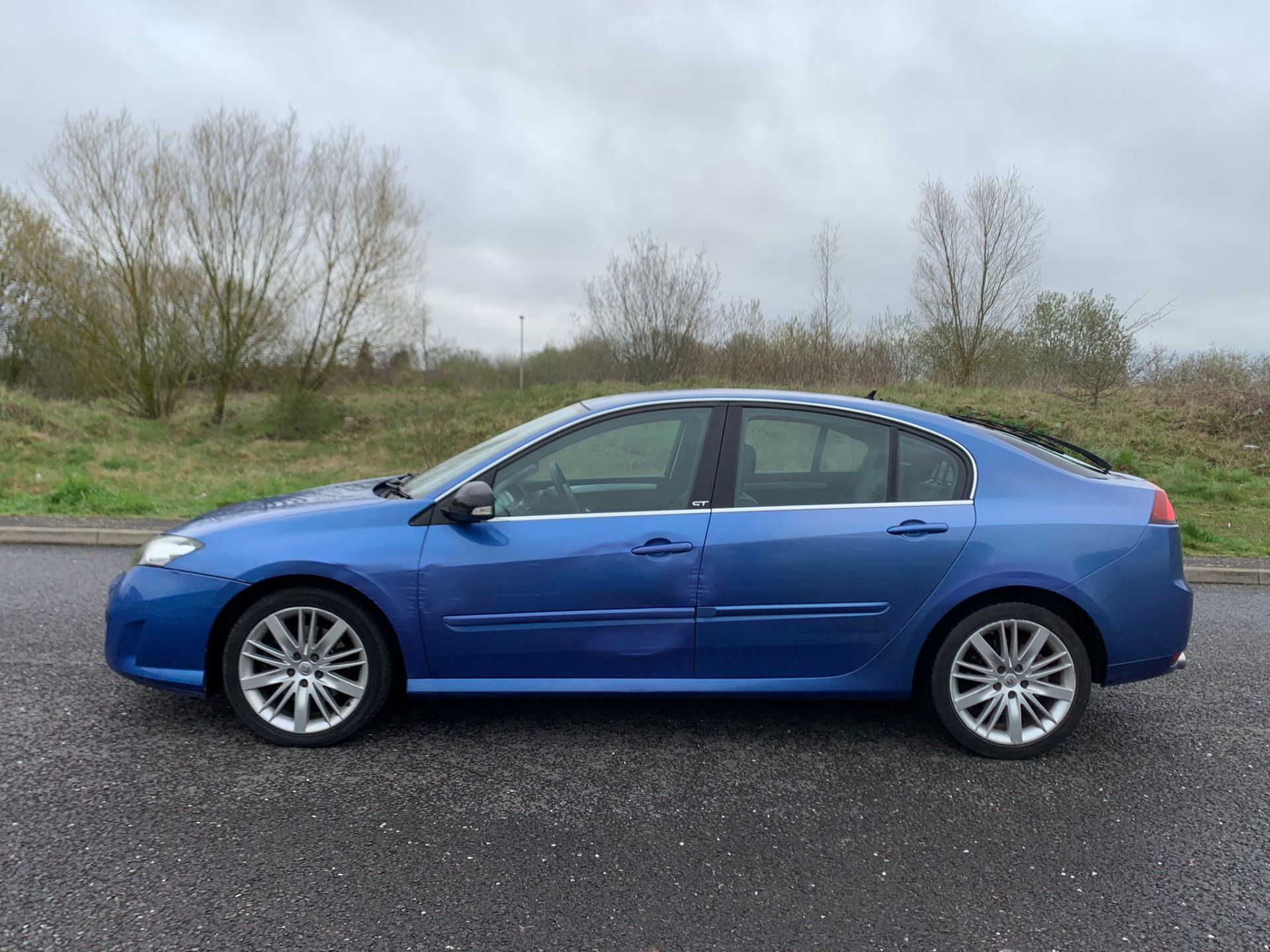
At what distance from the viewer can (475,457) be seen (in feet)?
13.3

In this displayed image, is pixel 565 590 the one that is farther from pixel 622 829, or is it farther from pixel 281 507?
pixel 281 507

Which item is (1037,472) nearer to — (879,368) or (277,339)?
(879,368)

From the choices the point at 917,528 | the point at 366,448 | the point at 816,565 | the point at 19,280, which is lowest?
the point at 816,565

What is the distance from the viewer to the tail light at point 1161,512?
377 centimetres

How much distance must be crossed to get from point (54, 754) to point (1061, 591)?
4.29 metres

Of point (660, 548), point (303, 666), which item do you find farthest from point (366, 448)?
point (660, 548)

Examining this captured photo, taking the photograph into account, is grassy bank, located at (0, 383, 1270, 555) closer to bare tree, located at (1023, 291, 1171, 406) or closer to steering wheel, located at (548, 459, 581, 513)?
bare tree, located at (1023, 291, 1171, 406)

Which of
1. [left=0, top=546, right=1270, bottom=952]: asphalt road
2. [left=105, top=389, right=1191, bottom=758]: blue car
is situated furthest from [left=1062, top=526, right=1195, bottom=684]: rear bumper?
[left=0, top=546, right=1270, bottom=952]: asphalt road

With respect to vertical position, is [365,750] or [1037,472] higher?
[1037,472]

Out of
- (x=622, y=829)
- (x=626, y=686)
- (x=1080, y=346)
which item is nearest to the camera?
(x=622, y=829)

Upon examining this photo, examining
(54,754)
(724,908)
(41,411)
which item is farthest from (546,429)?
(41,411)

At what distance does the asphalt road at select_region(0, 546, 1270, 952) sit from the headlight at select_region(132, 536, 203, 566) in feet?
2.52

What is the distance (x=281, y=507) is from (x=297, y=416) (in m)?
21.1

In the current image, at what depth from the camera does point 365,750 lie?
364cm
